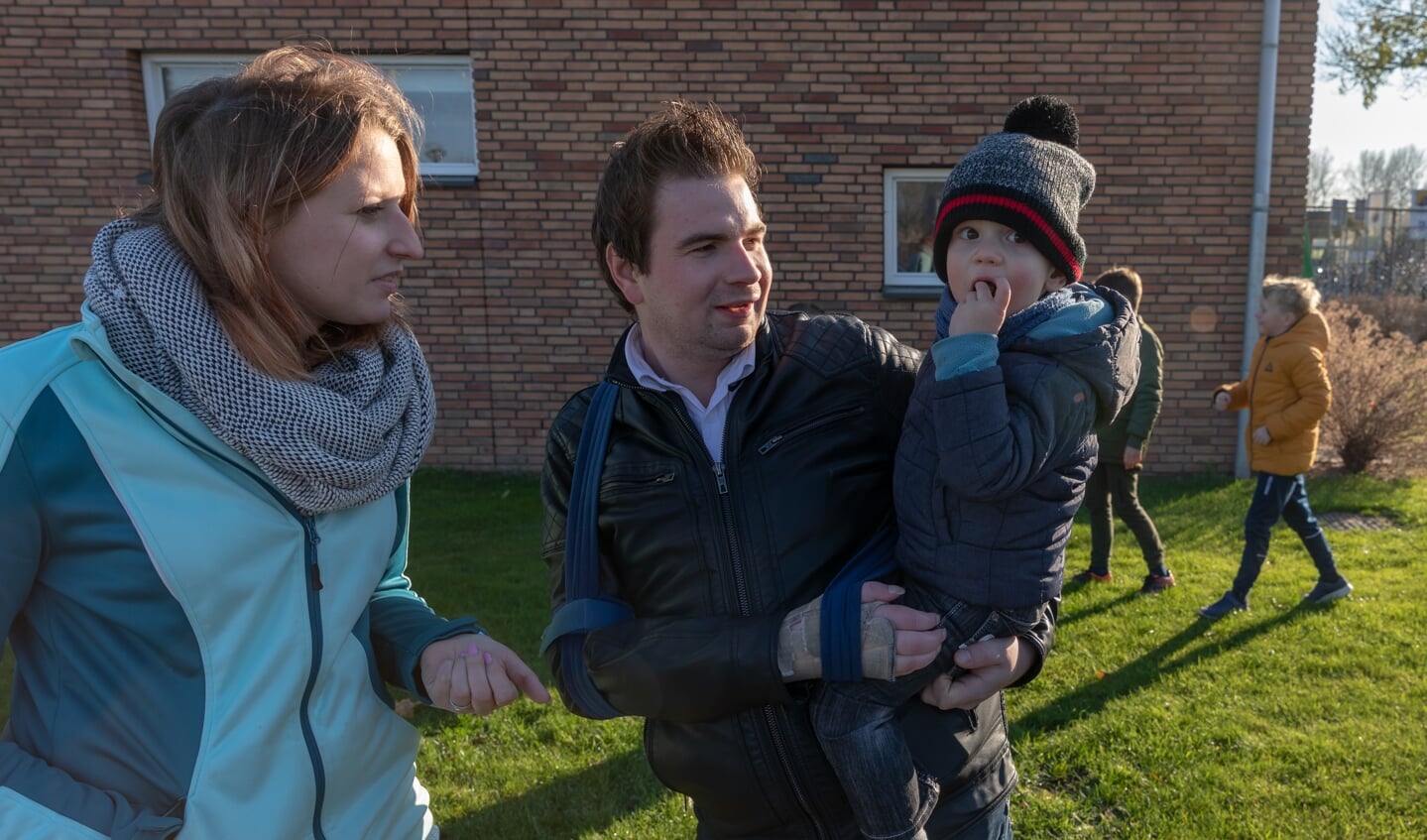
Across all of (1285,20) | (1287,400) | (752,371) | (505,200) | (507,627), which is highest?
Result: (1285,20)

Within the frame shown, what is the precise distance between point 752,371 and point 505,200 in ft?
22.2

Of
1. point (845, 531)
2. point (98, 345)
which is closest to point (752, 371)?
point (845, 531)

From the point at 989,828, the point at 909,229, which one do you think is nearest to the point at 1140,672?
the point at 989,828

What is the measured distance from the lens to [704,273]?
1798mm

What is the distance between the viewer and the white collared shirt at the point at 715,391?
70.8 inches

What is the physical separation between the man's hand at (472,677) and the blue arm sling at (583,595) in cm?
11

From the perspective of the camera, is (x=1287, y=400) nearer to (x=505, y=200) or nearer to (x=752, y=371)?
(x=752, y=371)

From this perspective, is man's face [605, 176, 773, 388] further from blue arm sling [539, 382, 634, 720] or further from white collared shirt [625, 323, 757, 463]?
blue arm sling [539, 382, 634, 720]

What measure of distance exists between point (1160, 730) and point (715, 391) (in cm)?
319

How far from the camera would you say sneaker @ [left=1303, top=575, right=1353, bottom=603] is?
5383 millimetres

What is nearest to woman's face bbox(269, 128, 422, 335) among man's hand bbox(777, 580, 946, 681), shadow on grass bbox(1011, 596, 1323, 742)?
man's hand bbox(777, 580, 946, 681)

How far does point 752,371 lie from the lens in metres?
1.80

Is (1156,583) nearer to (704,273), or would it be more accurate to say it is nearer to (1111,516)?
(1111,516)

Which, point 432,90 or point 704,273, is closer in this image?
point 704,273
